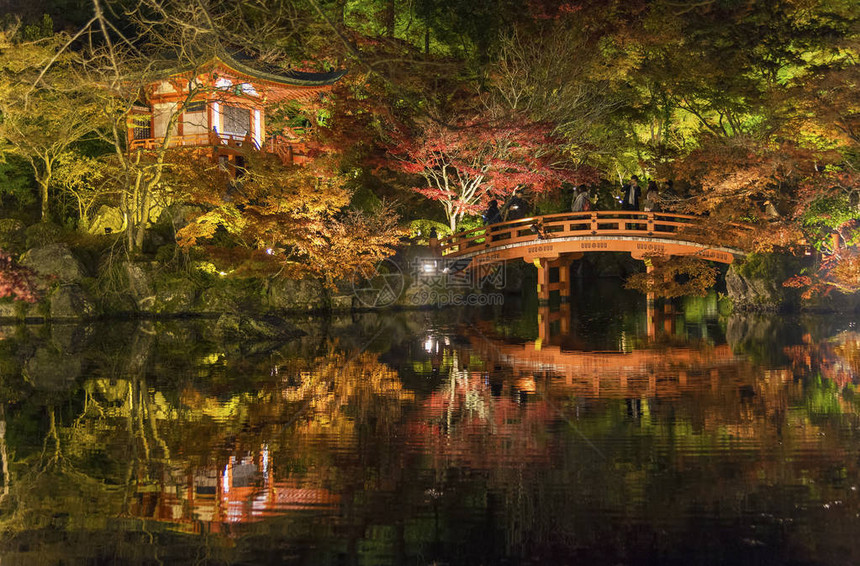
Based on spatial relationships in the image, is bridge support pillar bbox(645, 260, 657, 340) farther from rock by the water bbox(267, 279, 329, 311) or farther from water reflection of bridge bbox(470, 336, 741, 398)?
rock by the water bbox(267, 279, 329, 311)

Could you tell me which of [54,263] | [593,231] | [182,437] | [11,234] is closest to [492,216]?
[593,231]

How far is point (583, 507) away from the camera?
6211mm

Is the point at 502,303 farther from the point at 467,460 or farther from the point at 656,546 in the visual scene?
the point at 656,546

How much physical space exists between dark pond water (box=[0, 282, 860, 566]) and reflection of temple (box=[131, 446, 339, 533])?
0.02m

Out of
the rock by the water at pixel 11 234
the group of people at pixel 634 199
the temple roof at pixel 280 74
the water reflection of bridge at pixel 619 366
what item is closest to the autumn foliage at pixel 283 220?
the temple roof at pixel 280 74

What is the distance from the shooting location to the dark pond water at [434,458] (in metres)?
5.61

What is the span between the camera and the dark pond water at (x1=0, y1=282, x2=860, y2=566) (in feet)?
18.4

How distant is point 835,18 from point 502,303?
14.2 m

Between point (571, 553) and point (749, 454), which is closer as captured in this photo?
point (571, 553)

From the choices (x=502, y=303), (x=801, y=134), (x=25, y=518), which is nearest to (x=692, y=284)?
(x=801, y=134)

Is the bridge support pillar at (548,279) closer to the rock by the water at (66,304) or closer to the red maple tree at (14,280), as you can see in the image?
the rock by the water at (66,304)

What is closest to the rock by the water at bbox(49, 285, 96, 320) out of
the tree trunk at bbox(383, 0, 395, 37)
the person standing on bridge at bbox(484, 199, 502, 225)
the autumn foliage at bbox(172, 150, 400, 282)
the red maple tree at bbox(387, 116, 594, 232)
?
the autumn foliage at bbox(172, 150, 400, 282)

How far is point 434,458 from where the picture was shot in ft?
25.1

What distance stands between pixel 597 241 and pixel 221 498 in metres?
20.2
